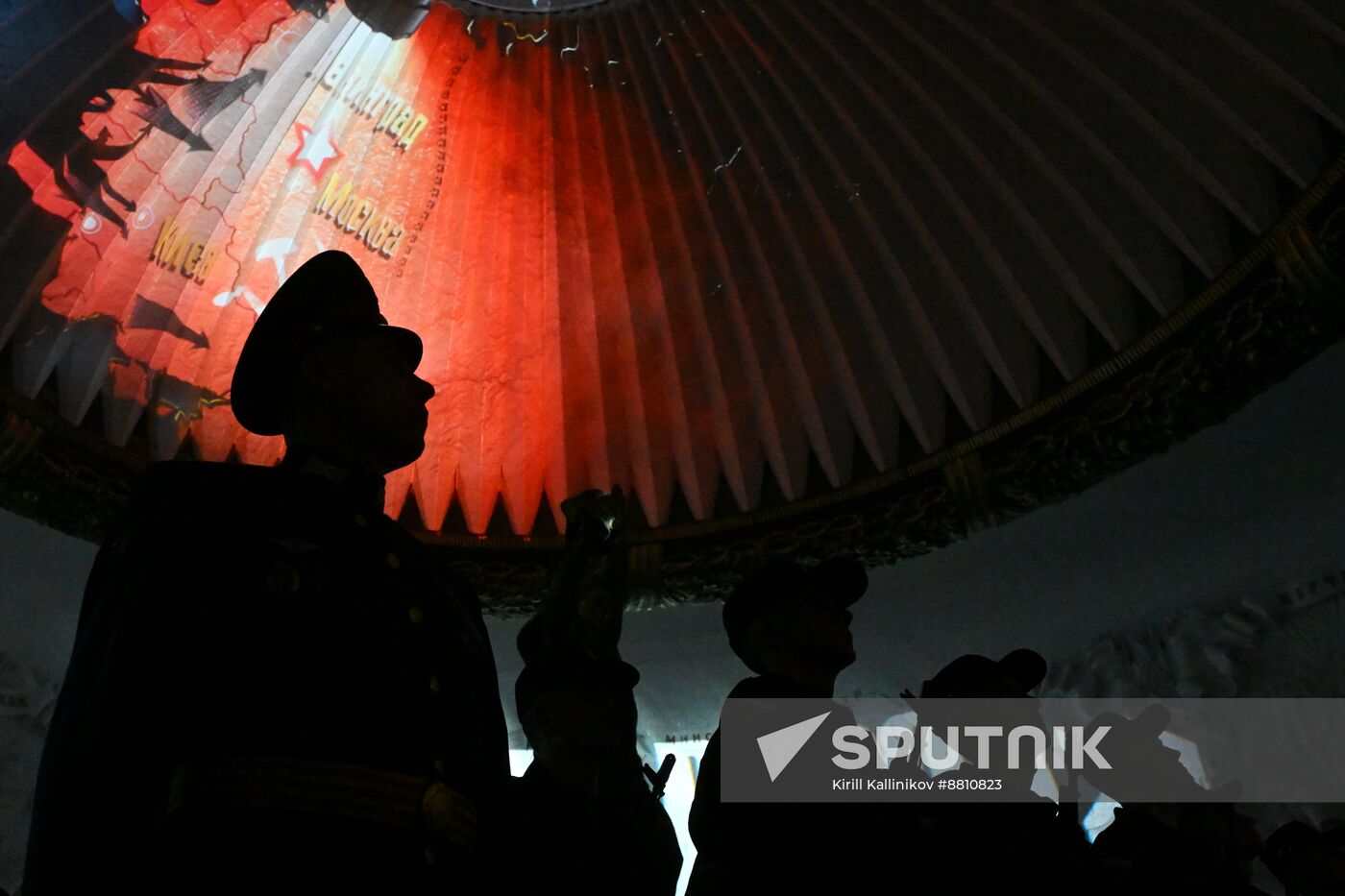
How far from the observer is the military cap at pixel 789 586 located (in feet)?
9.60

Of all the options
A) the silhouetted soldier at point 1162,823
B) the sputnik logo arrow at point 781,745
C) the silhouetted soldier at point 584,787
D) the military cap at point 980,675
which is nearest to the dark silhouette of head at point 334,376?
the silhouetted soldier at point 584,787

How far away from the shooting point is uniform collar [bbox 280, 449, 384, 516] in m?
2.12

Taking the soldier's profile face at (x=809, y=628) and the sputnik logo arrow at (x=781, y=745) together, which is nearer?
the sputnik logo arrow at (x=781, y=745)

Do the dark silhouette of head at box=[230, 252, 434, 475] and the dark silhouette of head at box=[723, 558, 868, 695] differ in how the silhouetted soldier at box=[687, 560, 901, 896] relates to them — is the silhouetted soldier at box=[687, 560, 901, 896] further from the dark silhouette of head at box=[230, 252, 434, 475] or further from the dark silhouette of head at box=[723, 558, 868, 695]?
the dark silhouette of head at box=[230, 252, 434, 475]

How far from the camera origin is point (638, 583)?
664 centimetres

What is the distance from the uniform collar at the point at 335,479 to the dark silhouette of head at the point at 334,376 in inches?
0.9

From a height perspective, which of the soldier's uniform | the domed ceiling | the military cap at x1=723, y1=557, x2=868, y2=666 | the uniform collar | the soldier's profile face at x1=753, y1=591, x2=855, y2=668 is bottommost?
the soldier's uniform

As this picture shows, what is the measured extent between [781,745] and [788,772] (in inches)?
2.3

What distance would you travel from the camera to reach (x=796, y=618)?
2861 millimetres

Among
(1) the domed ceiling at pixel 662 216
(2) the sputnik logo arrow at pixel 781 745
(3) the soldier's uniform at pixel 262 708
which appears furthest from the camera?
(1) the domed ceiling at pixel 662 216

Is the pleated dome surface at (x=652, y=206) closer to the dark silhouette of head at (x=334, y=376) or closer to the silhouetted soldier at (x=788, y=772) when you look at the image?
the silhouetted soldier at (x=788, y=772)

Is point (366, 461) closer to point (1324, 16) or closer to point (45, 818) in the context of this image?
point (45, 818)

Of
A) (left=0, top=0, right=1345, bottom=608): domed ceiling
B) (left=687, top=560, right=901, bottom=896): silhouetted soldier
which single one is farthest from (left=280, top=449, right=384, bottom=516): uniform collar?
(left=0, top=0, right=1345, bottom=608): domed ceiling

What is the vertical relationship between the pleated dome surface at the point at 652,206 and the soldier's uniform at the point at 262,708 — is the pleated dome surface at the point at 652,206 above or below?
above
